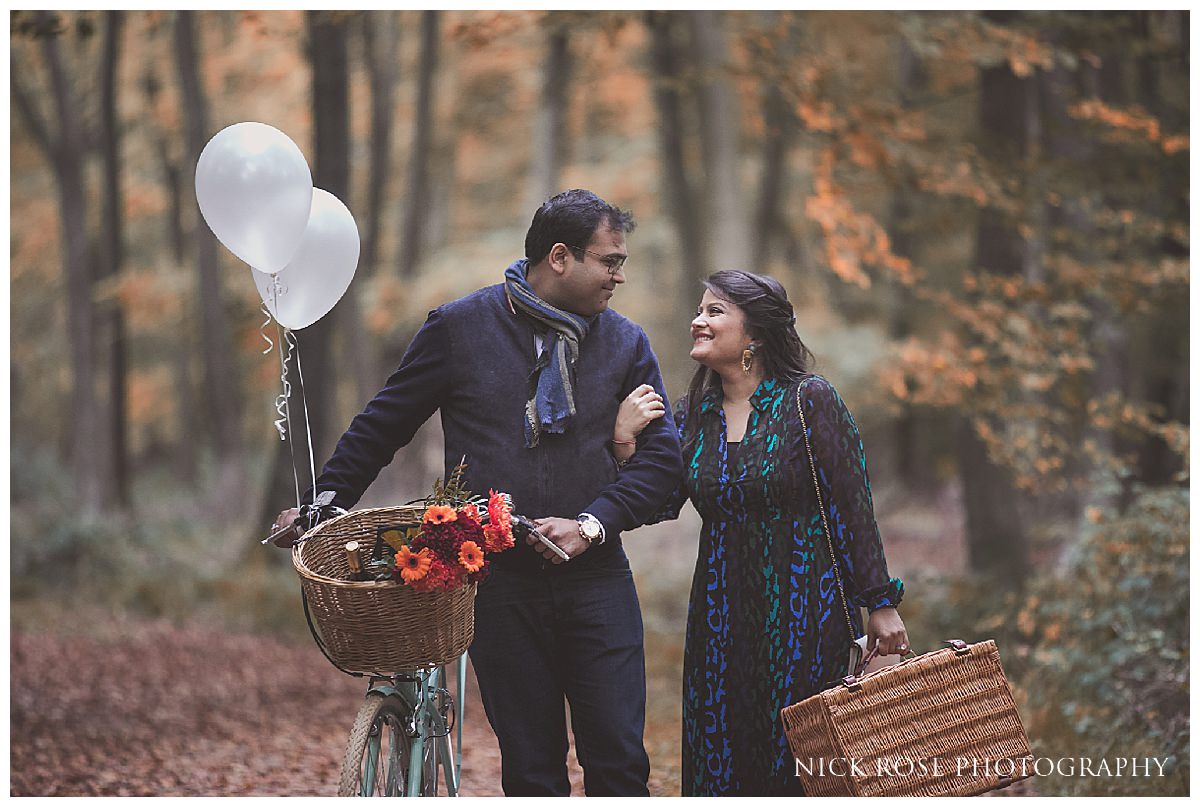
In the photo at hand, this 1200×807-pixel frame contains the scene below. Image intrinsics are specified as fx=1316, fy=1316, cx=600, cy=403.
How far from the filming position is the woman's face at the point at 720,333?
12.3 feet

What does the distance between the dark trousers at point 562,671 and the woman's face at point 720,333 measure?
641 mm

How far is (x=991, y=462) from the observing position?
9.02 m

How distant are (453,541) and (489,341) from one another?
70 centimetres

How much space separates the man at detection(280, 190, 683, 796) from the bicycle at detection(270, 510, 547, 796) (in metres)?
0.16

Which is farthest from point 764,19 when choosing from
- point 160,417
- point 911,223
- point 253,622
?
point 160,417

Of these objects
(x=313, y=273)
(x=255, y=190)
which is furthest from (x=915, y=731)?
(x=255, y=190)

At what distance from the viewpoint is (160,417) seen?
26203 mm

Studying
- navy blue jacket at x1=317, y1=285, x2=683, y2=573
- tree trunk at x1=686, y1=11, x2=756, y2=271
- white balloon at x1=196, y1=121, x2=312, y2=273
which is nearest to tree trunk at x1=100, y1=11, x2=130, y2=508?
tree trunk at x1=686, y1=11, x2=756, y2=271

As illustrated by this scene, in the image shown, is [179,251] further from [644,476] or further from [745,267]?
[644,476]

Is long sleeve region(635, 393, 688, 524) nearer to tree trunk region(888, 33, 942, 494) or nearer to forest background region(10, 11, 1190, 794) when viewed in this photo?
forest background region(10, 11, 1190, 794)

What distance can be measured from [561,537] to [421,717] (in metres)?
0.73
